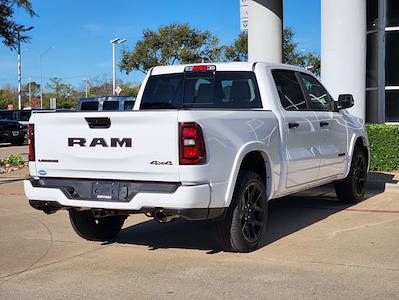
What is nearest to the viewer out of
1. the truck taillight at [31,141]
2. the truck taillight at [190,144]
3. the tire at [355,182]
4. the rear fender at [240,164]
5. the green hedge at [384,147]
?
the truck taillight at [190,144]

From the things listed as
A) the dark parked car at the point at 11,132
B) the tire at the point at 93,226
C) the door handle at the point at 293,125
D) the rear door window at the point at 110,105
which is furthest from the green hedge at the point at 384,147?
the dark parked car at the point at 11,132

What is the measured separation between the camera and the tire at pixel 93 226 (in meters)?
6.86

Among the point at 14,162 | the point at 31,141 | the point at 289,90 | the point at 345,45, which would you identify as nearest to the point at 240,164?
the point at 289,90

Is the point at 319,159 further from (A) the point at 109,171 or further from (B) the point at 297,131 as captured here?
(A) the point at 109,171

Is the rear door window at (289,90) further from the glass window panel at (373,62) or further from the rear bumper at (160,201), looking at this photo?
the glass window panel at (373,62)

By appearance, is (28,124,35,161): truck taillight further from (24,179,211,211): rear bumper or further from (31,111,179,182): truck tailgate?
(24,179,211,211): rear bumper

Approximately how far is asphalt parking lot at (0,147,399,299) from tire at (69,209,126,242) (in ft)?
0.40

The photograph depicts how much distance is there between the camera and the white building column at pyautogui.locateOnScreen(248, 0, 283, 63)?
14.1m

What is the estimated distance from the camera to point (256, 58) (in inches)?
564

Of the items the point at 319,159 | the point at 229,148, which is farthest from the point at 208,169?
the point at 319,159

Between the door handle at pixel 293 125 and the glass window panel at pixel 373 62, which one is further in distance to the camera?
the glass window panel at pixel 373 62

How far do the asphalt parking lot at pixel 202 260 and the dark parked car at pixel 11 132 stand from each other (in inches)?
887

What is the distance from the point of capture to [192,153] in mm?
5348

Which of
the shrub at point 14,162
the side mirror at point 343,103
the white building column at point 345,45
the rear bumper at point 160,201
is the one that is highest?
the white building column at point 345,45
